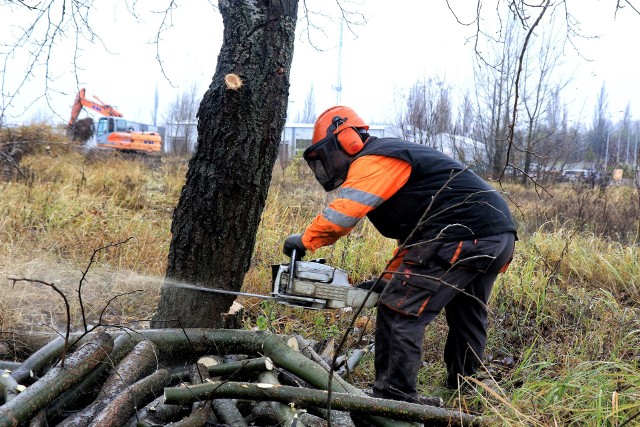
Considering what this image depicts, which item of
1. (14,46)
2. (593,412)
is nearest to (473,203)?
(593,412)

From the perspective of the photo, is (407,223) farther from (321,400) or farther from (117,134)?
(117,134)

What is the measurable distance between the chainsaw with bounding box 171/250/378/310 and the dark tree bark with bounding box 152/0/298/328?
15cm

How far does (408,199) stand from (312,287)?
74cm

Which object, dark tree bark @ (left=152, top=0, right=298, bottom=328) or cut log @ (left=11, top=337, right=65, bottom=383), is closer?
cut log @ (left=11, top=337, right=65, bottom=383)

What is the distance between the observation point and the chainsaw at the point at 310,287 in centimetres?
297

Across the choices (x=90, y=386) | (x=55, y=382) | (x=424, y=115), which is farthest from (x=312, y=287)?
(x=424, y=115)

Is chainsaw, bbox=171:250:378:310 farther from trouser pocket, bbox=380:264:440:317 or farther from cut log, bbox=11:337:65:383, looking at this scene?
cut log, bbox=11:337:65:383

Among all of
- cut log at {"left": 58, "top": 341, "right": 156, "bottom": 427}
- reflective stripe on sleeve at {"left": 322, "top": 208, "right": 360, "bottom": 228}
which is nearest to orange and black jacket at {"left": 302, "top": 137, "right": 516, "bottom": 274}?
reflective stripe on sleeve at {"left": 322, "top": 208, "right": 360, "bottom": 228}

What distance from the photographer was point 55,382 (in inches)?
90.9

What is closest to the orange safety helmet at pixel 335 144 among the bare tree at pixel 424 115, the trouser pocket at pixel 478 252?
the trouser pocket at pixel 478 252

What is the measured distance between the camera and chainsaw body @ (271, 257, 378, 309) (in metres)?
2.97

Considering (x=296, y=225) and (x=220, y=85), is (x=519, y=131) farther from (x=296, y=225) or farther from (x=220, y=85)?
(x=220, y=85)

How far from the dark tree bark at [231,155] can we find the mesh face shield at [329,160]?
0.80ft

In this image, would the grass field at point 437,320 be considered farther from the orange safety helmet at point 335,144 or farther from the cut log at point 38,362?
the orange safety helmet at point 335,144
